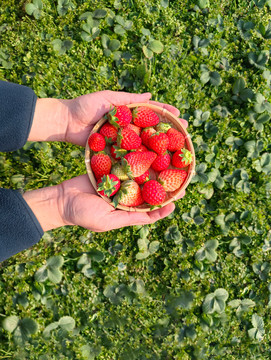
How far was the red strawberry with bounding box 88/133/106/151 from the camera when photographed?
84.1 inches

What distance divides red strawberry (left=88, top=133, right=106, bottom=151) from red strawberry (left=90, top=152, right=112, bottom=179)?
0.04m

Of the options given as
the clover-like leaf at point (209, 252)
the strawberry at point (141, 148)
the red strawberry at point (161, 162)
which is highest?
the strawberry at point (141, 148)

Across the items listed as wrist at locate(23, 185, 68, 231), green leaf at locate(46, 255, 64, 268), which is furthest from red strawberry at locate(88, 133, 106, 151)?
green leaf at locate(46, 255, 64, 268)

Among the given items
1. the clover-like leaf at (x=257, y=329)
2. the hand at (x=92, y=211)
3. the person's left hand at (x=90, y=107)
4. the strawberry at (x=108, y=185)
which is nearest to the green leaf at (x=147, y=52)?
the person's left hand at (x=90, y=107)

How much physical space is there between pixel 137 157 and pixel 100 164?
0.77 ft

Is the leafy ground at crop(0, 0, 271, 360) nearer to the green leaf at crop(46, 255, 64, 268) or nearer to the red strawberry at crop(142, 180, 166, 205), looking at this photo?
the green leaf at crop(46, 255, 64, 268)

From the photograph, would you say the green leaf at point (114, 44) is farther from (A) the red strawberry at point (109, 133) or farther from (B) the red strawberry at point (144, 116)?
(A) the red strawberry at point (109, 133)

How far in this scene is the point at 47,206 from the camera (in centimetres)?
232

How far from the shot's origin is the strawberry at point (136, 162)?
2115mm

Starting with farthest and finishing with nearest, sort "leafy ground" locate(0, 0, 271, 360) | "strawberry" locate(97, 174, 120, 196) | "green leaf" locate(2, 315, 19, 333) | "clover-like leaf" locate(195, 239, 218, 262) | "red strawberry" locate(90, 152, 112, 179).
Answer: "clover-like leaf" locate(195, 239, 218, 262) → "leafy ground" locate(0, 0, 271, 360) → "green leaf" locate(2, 315, 19, 333) → "red strawberry" locate(90, 152, 112, 179) → "strawberry" locate(97, 174, 120, 196)

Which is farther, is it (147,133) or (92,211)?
(147,133)

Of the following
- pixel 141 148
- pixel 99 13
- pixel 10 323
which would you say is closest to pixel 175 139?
pixel 141 148

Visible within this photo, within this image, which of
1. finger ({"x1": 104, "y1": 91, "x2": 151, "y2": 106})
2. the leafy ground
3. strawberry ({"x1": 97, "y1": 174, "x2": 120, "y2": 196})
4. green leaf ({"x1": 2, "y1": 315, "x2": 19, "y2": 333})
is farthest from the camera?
A: the leafy ground

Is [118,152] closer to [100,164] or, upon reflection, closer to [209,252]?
[100,164]
